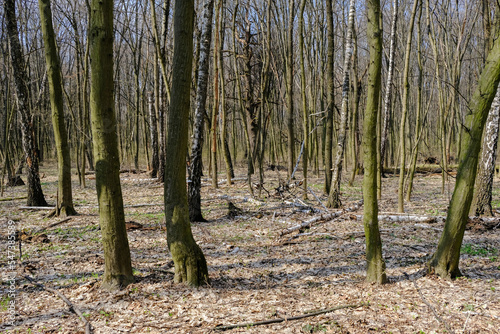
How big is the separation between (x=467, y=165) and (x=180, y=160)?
3063 mm

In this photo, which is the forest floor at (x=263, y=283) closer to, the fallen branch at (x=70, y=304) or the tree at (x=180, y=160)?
the fallen branch at (x=70, y=304)

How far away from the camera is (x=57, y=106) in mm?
6914

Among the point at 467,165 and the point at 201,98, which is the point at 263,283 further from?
the point at 201,98

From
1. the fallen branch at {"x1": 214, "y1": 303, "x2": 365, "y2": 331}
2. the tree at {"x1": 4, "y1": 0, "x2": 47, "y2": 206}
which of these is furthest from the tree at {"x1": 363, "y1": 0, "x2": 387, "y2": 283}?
the tree at {"x1": 4, "y1": 0, "x2": 47, "y2": 206}

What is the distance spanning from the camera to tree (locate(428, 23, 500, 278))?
362 cm

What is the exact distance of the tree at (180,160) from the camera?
376cm

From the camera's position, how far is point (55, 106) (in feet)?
22.6

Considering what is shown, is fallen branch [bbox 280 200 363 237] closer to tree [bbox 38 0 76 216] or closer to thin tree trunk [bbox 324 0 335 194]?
thin tree trunk [bbox 324 0 335 194]

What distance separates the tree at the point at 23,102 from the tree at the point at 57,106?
134 centimetres

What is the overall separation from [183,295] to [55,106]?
5116mm

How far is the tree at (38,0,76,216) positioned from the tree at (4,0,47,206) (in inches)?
52.7

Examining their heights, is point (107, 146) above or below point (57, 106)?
below

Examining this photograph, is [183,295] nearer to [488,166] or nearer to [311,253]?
[311,253]

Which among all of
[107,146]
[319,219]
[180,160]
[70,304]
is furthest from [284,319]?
[319,219]
